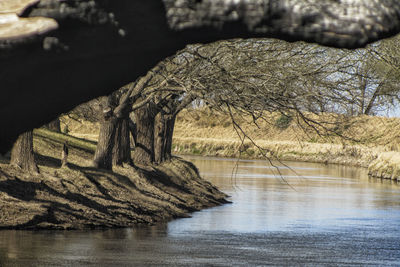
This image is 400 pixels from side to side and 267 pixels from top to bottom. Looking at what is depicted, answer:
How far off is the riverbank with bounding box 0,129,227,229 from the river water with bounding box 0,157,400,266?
0.50 metres

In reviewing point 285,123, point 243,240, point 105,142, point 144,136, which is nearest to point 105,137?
point 105,142

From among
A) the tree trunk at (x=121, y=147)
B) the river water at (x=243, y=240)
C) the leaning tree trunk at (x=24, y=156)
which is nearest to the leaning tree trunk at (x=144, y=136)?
the tree trunk at (x=121, y=147)

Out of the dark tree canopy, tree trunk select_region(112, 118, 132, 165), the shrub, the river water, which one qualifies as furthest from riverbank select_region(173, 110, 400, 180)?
the dark tree canopy

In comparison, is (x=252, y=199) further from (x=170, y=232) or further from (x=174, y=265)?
(x=174, y=265)

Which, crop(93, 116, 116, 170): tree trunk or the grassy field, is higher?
the grassy field

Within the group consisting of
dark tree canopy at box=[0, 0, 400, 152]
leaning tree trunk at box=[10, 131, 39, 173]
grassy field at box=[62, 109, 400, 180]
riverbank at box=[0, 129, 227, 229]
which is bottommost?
riverbank at box=[0, 129, 227, 229]

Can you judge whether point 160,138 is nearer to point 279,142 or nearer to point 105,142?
point 105,142

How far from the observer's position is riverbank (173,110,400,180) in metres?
55.7

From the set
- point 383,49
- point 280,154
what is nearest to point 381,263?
Result: point 383,49

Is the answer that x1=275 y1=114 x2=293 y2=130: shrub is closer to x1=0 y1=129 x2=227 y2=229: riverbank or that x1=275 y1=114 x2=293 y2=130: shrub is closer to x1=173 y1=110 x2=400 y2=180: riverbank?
x1=0 y1=129 x2=227 y2=229: riverbank

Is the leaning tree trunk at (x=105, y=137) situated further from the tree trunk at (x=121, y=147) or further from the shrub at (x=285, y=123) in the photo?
the shrub at (x=285, y=123)

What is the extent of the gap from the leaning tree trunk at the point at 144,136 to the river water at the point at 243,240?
11.6 feet

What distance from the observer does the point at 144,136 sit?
2830cm

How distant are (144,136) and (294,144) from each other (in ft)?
147
